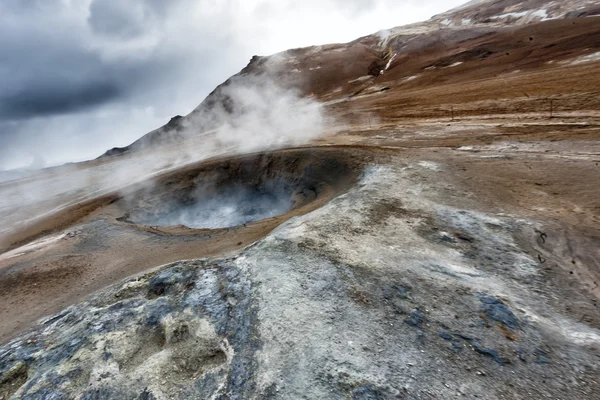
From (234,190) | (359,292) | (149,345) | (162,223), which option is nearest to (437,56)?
(234,190)

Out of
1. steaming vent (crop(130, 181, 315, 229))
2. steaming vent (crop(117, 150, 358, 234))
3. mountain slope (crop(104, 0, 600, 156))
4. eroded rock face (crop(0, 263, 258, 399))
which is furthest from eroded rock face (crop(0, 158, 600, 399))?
mountain slope (crop(104, 0, 600, 156))

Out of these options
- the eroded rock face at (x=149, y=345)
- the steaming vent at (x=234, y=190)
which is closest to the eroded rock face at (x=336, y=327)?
the eroded rock face at (x=149, y=345)

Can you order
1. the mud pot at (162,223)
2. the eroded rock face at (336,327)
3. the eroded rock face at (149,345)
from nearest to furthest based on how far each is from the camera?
the eroded rock face at (336,327), the eroded rock face at (149,345), the mud pot at (162,223)

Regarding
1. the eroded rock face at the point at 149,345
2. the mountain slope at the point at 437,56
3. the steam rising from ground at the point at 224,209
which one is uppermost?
the mountain slope at the point at 437,56

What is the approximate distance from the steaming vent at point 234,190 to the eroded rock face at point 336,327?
5419 millimetres

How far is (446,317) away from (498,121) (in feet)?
40.0

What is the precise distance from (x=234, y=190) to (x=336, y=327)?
450 inches

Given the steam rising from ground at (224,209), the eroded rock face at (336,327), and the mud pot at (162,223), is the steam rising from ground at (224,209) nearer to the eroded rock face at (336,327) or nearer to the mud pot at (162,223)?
the mud pot at (162,223)

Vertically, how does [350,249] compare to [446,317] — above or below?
above

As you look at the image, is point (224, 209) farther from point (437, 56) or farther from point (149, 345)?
point (437, 56)

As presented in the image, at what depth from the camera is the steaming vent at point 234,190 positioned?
12109 mm

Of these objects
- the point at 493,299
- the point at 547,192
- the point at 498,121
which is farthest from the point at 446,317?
the point at 498,121

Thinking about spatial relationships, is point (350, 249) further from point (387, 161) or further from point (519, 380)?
point (387, 161)

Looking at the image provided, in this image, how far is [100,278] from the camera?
7.80 m
